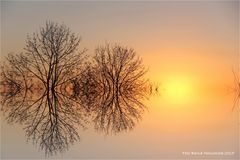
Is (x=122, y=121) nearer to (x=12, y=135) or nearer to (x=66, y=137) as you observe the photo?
(x=66, y=137)

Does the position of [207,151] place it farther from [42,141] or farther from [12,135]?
[12,135]

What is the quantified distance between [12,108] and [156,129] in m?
3.11

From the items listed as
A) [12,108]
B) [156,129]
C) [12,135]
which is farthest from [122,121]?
[12,108]

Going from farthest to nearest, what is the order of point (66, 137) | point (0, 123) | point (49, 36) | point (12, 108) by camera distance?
point (49, 36), point (12, 108), point (0, 123), point (66, 137)

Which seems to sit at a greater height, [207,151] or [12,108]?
[12,108]

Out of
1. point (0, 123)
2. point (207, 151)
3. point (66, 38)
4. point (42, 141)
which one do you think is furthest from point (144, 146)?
point (66, 38)

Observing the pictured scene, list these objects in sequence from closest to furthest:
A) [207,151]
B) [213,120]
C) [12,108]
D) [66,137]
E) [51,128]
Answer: [207,151]
[66,137]
[51,128]
[213,120]
[12,108]

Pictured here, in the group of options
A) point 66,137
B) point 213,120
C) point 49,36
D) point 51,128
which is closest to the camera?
point 66,137

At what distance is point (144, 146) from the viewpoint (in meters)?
5.42

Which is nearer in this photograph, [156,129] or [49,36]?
[156,129]

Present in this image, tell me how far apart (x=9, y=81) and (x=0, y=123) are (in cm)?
738

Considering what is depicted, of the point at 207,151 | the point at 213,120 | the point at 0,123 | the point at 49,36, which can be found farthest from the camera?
the point at 49,36

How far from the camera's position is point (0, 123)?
258 inches

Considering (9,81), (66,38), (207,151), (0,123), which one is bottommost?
(207,151)
